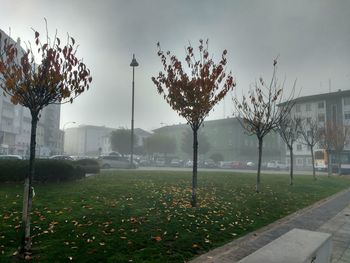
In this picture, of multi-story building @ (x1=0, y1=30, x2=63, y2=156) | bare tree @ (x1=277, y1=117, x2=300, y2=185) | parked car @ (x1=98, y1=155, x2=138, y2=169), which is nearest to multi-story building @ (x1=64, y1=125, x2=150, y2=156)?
multi-story building @ (x1=0, y1=30, x2=63, y2=156)

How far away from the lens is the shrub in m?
12.9

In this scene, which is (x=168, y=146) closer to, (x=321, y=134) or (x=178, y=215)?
(x=321, y=134)

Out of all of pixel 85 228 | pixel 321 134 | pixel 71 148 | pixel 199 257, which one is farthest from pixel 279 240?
pixel 71 148

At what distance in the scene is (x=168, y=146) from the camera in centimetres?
7794

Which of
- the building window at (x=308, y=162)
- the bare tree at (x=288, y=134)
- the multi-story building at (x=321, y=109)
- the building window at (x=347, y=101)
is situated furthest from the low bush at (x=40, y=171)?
the building window at (x=347, y=101)

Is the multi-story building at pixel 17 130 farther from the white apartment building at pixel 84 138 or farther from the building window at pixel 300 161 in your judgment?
the building window at pixel 300 161

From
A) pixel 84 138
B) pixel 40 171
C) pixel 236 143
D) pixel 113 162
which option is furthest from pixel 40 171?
pixel 84 138

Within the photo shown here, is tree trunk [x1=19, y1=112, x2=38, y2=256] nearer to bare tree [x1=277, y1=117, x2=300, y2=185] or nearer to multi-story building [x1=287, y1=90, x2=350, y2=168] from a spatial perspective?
bare tree [x1=277, y1=117, x2=300, y2=185]

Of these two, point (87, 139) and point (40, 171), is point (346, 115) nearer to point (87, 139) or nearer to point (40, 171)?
point (40, 171)

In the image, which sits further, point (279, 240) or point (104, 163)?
point (104, 163)

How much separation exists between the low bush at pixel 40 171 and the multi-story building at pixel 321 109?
5633 centimetres

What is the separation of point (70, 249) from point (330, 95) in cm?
6960

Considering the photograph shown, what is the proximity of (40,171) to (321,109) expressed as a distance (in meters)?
65.2

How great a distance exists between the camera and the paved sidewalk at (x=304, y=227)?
6.35 m
